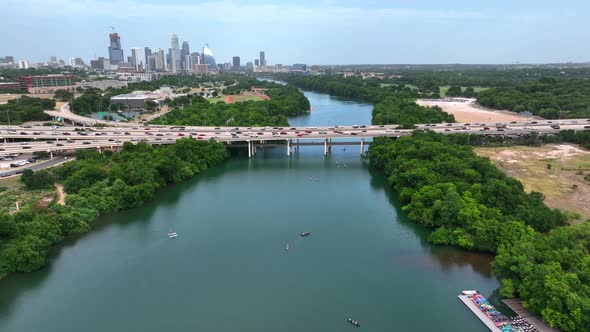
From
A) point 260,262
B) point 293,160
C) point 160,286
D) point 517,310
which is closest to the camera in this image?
point 517,310

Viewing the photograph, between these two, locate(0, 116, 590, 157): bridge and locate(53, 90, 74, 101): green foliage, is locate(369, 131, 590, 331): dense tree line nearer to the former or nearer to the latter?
locate(0, 116, 590, 157): bridge

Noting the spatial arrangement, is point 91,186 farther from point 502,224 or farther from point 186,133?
point 502,224

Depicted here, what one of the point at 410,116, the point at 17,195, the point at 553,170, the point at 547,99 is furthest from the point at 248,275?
the point at 547,99

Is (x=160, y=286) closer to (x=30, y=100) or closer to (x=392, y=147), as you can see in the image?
(x=392, y=147)

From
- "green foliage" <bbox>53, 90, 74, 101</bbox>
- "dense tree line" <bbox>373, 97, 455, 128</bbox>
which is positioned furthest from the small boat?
"green foliage" <bbox>53, 90, 74, 101</bbox>

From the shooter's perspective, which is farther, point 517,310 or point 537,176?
point 537,176

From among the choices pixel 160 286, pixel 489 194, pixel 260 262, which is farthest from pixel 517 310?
pixel 160 286

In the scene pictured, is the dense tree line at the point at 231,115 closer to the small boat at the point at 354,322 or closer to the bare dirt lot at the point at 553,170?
the bare dirt lot at the point at 553,170
